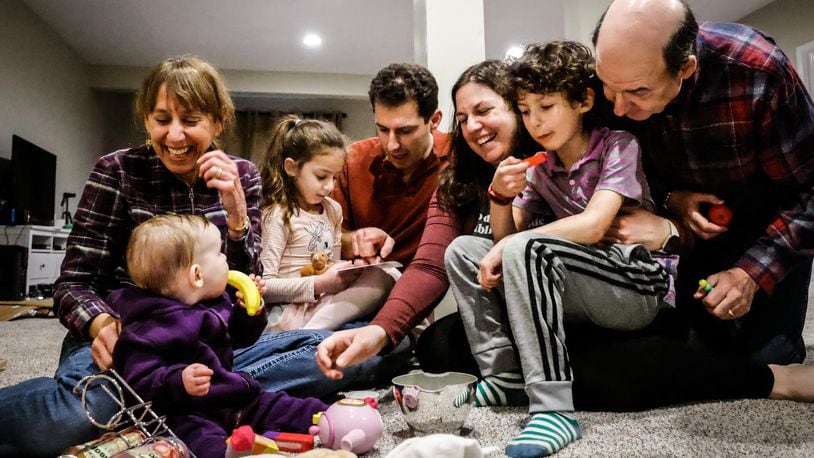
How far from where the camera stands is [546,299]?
3.08 feet

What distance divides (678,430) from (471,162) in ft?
2.46

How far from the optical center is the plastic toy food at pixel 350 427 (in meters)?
0.82

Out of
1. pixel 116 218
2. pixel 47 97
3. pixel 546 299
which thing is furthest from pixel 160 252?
pixel 47 97

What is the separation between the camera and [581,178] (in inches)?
43.8

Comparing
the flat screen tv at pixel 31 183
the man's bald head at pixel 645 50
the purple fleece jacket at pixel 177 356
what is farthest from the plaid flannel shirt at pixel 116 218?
the flat screen tv at pixel 31 183

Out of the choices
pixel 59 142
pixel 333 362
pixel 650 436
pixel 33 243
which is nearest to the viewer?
pixel 650 436

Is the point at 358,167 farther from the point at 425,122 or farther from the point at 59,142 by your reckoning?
the point at 59,142

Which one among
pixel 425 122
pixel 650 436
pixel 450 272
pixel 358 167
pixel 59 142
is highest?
pixel 59 142

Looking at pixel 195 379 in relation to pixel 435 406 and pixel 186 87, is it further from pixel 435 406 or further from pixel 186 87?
pixel 186 87

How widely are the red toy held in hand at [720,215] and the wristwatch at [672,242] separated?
0.27 ft

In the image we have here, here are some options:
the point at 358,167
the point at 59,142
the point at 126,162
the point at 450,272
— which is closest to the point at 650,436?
the point at 450,272

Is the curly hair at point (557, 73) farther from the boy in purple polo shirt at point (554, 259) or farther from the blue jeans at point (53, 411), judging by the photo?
the blue jeans at point (53, 411)

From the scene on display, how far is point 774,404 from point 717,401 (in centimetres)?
9

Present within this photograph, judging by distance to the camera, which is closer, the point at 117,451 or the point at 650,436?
the point at 117,451
